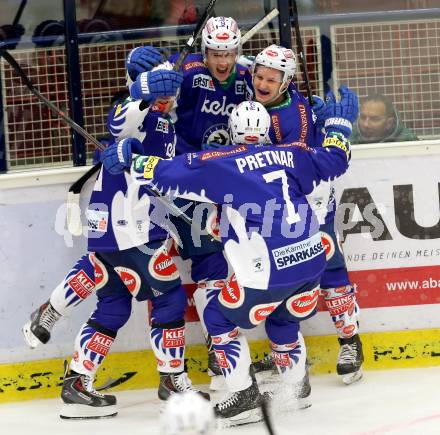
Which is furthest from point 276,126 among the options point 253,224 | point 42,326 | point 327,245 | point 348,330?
point 42,326

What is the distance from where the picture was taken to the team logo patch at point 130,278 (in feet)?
16.0

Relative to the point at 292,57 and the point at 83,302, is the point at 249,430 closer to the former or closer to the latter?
the point at 83,302

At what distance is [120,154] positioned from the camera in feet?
14.9

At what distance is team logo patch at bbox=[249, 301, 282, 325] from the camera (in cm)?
449

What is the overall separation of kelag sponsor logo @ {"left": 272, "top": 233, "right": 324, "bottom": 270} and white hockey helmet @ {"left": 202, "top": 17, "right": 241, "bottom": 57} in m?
0.93

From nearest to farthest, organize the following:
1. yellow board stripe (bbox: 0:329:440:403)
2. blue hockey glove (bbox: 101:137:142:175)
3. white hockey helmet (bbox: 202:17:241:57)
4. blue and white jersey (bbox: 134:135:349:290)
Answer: blue and white jersey (bbox: 134:135:349:290) → blue hockey glove (bbox: 101:137:142:175) → white hockey helmet (bbox: 202:17:241:57) → yellow board stripe (bbox: 0:329:440:403)

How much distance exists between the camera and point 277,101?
5016mm

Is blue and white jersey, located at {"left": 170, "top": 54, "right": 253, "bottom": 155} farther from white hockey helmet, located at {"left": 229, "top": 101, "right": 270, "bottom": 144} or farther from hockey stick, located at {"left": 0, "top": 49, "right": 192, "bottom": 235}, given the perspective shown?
white hockey helmet, located at {"left": 229, "top": 101, "right": 270, "bottom": 144}

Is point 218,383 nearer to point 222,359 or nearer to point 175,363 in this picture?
point 175,363

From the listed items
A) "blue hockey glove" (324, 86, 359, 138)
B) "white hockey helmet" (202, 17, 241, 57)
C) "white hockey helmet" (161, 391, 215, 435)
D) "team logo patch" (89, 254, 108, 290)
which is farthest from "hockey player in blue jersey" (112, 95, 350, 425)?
"white hockey helmet" (161, 391, 215, 435)

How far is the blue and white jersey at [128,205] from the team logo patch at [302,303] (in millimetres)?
652

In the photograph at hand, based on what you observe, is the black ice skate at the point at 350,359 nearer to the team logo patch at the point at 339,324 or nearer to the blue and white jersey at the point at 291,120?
the team logo patch at the point at 339,324

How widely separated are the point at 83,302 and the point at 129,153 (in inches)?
38.7

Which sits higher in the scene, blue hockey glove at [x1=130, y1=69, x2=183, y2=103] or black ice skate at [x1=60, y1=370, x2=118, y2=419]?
blue hockey glove at [x1=130, y1=69, x2=183, y2=103]
